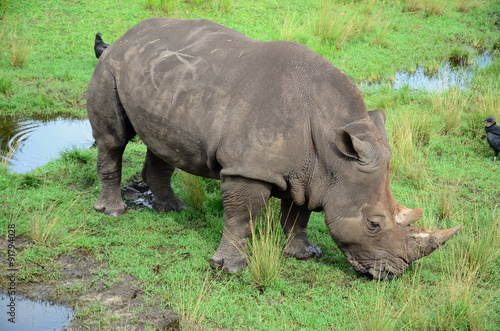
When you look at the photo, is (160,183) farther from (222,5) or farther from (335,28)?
(222,5)

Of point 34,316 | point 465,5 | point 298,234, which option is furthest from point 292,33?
point 34,316

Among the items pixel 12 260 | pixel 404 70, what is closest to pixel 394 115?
pixel 404 70

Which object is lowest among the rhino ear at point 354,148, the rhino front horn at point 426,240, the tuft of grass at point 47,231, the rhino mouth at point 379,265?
the tuft of grass at point 47,231

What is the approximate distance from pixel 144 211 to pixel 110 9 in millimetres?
6768

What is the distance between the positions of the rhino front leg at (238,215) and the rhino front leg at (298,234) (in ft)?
1.68

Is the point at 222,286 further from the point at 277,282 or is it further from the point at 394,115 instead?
the point at 394,115

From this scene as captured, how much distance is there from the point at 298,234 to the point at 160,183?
1.78 m

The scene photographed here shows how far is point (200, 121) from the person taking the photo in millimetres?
4797

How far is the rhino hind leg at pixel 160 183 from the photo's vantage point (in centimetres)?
623

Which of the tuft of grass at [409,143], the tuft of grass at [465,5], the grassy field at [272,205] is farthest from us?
the tuft of grass at [465,5]

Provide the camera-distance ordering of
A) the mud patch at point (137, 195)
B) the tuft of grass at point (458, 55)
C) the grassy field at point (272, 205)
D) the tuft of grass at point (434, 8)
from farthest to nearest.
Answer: the tuft of grass at point (434, 8)
the tuft of grass at point (458, 55)
the mud patch at point (137, 195)
the grassy field at point (272, 205)

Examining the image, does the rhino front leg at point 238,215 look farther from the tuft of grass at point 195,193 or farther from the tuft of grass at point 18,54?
the tuft of grass at point 18,54

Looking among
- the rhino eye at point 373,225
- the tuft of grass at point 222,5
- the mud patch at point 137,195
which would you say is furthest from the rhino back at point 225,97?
the tuft of grass at point 222,5

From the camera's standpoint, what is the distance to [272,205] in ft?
19.1
